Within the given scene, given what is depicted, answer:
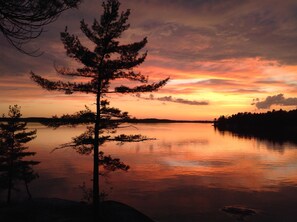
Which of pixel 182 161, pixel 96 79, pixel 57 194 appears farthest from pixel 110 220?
pixel 182 161

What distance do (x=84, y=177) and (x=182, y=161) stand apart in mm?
29133

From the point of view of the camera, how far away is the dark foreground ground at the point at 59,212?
22297 millimetres

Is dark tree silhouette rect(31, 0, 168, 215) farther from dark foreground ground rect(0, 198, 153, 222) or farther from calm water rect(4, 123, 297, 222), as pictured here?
calm water rect(4, 123, 297, 222)

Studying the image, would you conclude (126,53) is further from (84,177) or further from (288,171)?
(288,171)

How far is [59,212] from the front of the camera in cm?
2362

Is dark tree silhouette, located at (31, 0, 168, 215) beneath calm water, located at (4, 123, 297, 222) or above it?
above

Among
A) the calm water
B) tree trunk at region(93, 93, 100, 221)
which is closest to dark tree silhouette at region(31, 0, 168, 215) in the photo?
tree trunk at region(93, 93, 100, 221)

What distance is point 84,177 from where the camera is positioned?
51656mm

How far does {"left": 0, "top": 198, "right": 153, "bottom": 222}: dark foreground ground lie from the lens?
2230 centimetres

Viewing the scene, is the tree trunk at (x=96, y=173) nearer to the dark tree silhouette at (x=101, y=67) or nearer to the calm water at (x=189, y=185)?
the dark tree silhouette at (x=101, y=67)

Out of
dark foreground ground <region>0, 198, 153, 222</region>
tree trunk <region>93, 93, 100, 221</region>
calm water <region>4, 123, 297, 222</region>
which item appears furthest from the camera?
calm water <region>4, 123, 297, 222</region>

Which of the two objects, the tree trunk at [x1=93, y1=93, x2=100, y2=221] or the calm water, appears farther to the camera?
the calm water

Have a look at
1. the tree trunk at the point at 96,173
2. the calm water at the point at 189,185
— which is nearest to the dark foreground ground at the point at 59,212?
the tree trunk at the point at 96,173

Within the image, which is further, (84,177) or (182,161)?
(182,161)
